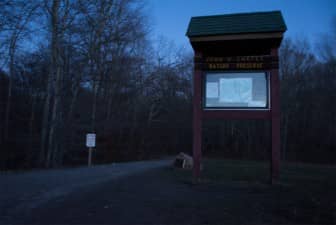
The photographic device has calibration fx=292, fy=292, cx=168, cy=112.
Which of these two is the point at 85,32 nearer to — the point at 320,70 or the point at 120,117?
the point at 120,117

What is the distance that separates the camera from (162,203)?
5750 millimetres

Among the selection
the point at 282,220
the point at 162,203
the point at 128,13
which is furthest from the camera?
the point at 128,13

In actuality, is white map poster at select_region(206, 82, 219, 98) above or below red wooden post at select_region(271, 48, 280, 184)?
above

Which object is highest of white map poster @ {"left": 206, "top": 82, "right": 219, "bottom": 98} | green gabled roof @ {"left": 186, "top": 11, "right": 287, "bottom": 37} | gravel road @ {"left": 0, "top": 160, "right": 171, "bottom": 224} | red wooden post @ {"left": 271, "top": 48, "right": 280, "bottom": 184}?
green gabled roof @ {"left": 186, "top": 11, "right": 287, "bottom": 37}

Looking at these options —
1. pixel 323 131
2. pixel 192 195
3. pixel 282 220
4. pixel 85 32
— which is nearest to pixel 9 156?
pixel 85 32

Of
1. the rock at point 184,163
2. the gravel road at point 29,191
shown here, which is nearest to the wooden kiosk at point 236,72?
the gravel road at point 29,191

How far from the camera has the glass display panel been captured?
27.1 feet

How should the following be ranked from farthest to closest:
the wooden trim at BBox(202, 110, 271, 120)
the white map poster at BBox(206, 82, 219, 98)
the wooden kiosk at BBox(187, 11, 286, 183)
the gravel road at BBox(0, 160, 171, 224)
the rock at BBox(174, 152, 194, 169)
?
the rock at BBox(174, 152, 194, 169) < the white map poster at BBox(206, 82, 219, 98) < the wooden trim at BBox(202, 110, 271, 120) < the wooden kiosk at BBox(187, 11, 286, 183) < the gravel road at BBox(0, 160, 171, 224)

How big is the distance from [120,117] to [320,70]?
24054 mm

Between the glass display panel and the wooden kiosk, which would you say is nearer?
the wooden kiosk

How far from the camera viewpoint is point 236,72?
8.48 m

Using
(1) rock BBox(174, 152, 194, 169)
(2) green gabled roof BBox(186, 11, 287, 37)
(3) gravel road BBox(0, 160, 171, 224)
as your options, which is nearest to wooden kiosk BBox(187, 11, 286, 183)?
(2) green gabled roof BBox(186, 11, 287, 37)

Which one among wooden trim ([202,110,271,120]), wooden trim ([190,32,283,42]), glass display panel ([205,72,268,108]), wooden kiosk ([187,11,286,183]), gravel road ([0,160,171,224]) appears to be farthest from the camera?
glass display panel ([205,72,268,108])

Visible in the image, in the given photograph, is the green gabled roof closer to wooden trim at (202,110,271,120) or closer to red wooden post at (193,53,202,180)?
red wooden post at (193,53,202,180)
